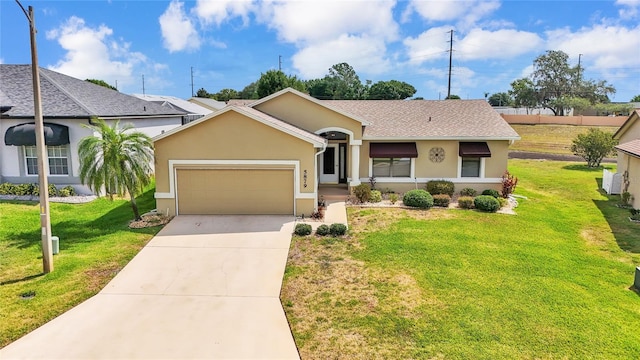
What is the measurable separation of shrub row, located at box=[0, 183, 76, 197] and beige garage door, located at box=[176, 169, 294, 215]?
669 centimetres

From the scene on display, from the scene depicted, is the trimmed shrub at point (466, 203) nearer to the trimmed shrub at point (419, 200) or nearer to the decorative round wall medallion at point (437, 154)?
the trimmed shrub at point (419, 200)

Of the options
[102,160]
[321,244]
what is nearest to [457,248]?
[321,244]

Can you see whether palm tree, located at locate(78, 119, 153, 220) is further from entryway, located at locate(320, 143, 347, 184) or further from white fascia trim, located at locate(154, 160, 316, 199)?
entryway, located at locate(320, 143, 347, 184)

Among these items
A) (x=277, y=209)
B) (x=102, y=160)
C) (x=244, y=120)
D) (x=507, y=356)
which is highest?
(x=244, y=120)

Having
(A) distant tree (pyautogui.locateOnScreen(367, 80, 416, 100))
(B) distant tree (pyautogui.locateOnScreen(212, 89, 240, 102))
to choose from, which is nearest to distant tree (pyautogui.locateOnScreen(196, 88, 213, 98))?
(B) distant tree (pyautogui.locateOnScreen(212, 89, 240, 102))

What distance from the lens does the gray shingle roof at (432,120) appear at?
2231 cm

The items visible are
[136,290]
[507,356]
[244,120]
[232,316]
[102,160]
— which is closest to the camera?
[507,356]

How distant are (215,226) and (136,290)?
18.4ft

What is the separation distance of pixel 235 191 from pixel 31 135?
34.4ft

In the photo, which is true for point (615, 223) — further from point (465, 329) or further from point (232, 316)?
point (232, 316)

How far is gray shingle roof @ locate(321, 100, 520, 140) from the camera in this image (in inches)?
878

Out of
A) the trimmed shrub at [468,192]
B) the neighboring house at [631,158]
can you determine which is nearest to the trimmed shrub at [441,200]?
the trimmed shrub at [468,192]

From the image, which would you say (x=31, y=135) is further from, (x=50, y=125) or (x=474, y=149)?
(x=474, y=149)

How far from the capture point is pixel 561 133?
53.9m
